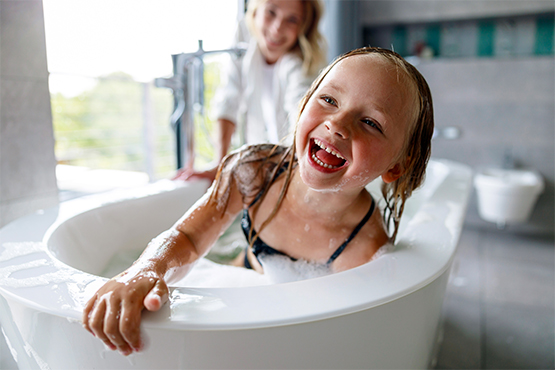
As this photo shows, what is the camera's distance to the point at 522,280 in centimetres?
212

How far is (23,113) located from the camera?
3.99 ft

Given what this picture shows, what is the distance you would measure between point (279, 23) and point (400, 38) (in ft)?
7.94

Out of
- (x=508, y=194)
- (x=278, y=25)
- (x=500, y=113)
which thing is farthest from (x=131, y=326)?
(x=500, y=113)

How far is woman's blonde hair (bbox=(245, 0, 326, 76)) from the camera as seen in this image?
1704mm

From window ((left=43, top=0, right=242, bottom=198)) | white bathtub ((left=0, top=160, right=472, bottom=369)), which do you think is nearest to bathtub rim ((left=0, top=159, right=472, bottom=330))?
white bathtub ((left=0, top=160, right=472, bottom=369))

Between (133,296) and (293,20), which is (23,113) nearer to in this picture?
(133,296)

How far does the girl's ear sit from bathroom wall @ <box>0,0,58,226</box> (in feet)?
3.58

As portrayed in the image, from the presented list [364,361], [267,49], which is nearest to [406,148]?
[364,361]

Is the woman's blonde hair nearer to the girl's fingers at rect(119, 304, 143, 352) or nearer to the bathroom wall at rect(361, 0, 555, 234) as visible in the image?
the girl's fingers at rect(119, 304, 143, 352)

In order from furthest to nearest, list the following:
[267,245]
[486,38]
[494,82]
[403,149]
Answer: [486,38]
[494,82]
[267,245]
[403,149]

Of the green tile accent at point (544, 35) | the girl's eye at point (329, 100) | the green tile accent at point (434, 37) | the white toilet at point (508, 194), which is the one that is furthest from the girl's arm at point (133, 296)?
the green tile accent at point (544, 35)

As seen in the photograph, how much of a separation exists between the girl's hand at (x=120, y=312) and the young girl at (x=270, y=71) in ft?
3.56

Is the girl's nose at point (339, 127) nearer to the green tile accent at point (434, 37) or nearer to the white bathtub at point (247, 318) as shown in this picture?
the white bathtub at point (247, 318)

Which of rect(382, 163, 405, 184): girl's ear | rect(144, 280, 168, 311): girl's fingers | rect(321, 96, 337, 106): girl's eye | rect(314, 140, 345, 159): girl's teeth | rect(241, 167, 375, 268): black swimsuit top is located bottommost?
rect(241, 167, 375, 268): black swimsuit top
